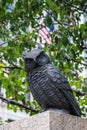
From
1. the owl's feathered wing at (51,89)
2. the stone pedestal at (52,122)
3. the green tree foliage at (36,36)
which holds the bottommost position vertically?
the stone pedestal at (52,122)

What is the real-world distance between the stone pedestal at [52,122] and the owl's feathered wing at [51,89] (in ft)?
0.46

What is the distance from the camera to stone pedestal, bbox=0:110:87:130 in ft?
19.3

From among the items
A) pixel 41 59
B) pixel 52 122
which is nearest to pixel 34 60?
pixel 41 59

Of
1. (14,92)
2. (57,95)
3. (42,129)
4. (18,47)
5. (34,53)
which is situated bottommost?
(42,129)

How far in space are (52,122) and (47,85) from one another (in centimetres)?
42

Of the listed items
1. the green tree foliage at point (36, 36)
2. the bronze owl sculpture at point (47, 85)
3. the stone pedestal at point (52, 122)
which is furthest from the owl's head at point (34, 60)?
the green tree foliage at point (36, 36)

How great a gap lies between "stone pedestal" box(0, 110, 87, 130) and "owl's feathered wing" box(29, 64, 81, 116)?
0.46ft

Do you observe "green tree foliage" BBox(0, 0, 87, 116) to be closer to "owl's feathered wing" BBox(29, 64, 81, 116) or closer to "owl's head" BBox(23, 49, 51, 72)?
"owl's head" BBox(23, 49, 51, 72)

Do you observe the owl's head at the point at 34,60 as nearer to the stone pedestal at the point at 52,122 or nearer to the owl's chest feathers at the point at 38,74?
the owl's chest feathers at the point at 38,74

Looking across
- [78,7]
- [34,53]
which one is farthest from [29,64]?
[78,7]

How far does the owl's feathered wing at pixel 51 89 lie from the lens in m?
6.03

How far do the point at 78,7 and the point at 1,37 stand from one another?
1.87 metres

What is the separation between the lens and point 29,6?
10.3 metres

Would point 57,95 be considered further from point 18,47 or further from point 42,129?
point 18,47
